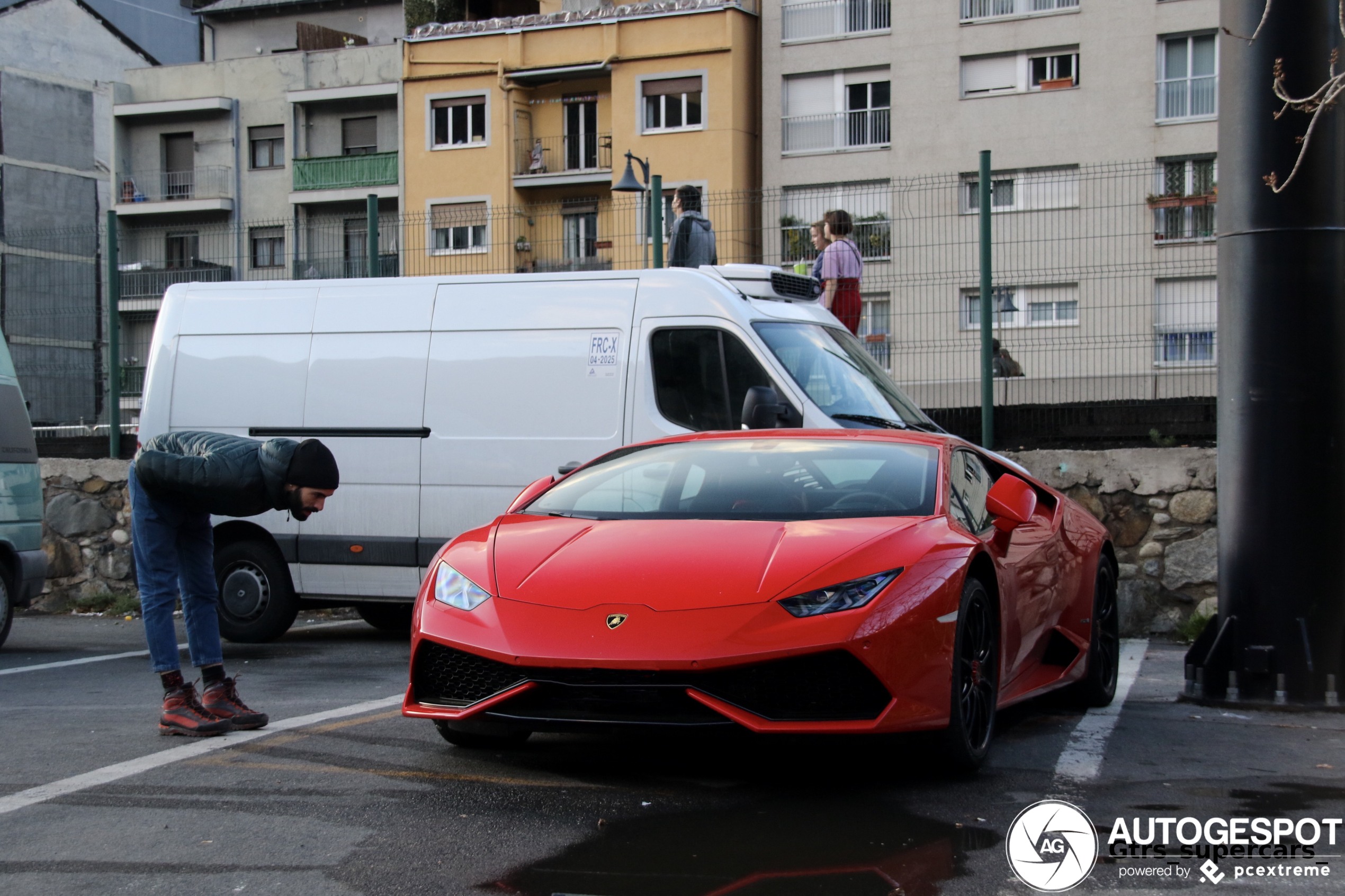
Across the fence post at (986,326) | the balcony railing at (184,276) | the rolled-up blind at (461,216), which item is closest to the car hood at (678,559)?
the balcony railing at (184,276)

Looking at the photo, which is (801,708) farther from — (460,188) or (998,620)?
(460,188)

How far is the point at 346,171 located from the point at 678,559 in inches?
1867

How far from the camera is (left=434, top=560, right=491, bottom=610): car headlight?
5250mm

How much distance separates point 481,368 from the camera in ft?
32.7

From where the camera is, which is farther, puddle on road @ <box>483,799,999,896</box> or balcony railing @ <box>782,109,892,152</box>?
balcony railing @ <box>782,109,892,152</box>

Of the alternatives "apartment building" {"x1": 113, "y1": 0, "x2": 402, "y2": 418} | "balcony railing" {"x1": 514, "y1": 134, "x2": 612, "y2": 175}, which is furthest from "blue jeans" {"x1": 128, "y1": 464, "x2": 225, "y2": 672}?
"apartment building" {"x1": 113, "y1": 0, "x2": 402, "y2": 418}

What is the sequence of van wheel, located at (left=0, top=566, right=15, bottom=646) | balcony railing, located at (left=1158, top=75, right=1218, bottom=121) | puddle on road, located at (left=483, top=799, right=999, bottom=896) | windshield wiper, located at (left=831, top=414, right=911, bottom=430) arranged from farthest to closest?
balcony railing, located at (left=1158, top=75, right=1218, bottom=121)
van wheel, located at (left=0, top=566, right=15, bottom=646)
windshield wiper, located at (left=831, top=414, right=911, bottom=430)
puddle on road, located at (left=483, top=799, right=999, bottom=896)

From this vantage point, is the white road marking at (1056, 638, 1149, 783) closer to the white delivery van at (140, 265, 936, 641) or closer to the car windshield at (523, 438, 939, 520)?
the car windshield at (523, 438, 939, 520)

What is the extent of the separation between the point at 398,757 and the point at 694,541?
4.39 ft

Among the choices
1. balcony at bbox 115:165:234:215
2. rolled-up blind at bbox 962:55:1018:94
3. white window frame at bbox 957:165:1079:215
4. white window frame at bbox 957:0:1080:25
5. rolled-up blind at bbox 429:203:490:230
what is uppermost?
white window frame at bbox 957:0:1080:25

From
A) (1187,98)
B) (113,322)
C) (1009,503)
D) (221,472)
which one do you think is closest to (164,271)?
(113,322)

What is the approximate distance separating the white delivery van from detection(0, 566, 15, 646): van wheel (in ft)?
4.21

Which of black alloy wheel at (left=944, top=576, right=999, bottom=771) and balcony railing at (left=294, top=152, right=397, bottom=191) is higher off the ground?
balcony railing at (left=294, top=152, right=397, bottom=191)

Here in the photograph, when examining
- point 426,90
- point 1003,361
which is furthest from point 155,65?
point 1003,361
